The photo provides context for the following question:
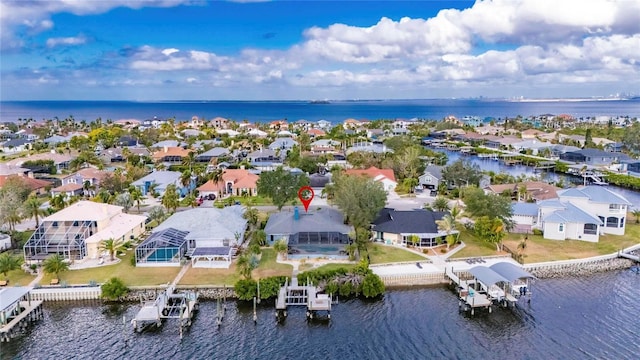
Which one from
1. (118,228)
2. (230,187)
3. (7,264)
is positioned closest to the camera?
(7,264)

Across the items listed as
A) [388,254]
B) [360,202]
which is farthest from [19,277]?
[388,254]

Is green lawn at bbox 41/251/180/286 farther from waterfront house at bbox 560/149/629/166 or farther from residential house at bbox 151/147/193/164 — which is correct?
waterfront house at bbox 560/149/629/166

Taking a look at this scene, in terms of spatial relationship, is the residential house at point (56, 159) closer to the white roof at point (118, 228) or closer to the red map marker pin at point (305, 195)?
the white roof at point (118, 228)

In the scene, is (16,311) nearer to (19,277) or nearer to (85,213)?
(19,277)

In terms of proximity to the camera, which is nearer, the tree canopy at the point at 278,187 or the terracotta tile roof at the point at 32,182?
the tree canopy at the point at 278,187

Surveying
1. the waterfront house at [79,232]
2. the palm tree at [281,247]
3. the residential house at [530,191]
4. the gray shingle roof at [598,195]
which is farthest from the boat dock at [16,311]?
the gray shingle roof at [598,195]
